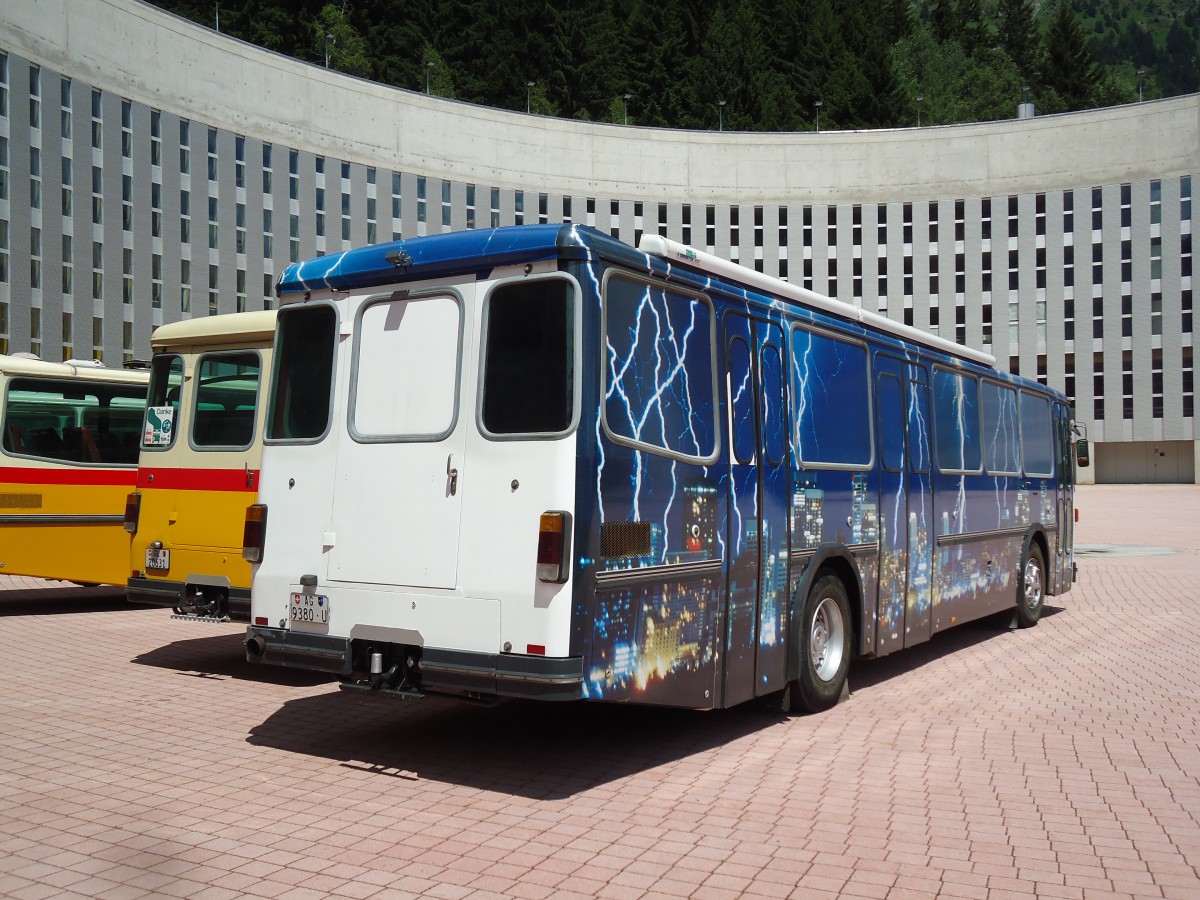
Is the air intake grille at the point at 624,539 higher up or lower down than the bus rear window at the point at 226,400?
lower down

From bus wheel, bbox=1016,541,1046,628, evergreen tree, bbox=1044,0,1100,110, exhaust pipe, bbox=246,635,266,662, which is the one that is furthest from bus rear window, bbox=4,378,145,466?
evergreen tree, bbox=1044,0,1100,110

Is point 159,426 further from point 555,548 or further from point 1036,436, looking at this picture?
point 1036,436

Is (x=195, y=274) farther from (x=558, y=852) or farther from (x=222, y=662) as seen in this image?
(x=558, y=852)

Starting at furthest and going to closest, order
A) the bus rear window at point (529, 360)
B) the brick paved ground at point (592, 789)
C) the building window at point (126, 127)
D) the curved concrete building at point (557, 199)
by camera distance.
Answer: the building window at point (126, 127)
the curved concrete building at point (557, 199)
the bus rear window at point (529, 360)
the brick paved ground at point (592, 789)

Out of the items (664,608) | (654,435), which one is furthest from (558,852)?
(654,435)

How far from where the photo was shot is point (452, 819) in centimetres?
594

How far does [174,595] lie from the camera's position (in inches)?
398

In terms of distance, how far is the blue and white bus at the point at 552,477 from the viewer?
20.5ft

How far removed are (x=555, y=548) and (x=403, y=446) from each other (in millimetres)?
1284

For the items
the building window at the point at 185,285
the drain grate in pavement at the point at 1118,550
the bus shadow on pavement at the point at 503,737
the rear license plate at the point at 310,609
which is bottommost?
the bus shadow on pavement at the point at 503,737

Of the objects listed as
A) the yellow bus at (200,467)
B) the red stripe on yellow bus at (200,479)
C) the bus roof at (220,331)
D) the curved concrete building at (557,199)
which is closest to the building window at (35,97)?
the curved concrete building at (557,199)

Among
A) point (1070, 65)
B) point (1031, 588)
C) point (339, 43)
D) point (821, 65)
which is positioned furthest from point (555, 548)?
point (1070, 65)

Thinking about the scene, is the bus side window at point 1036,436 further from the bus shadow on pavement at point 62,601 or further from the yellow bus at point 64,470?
the bus shadow on pavement at point 62,601

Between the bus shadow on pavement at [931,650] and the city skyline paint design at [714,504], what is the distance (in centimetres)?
63
